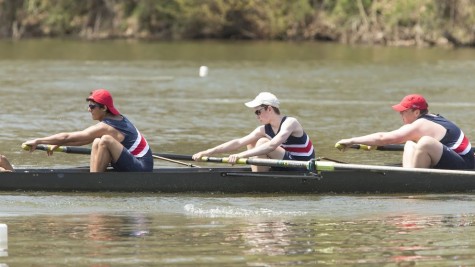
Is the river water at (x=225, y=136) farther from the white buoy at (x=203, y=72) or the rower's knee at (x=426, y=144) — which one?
the rower's knee at (x=426, y=144)

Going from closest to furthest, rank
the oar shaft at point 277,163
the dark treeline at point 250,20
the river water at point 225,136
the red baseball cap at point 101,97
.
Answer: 1. the river water at point 225,136
2. the red baseball cap at point 101,97
3. the oar shaft at point 277,163
4. the dark treeline at point 250,20

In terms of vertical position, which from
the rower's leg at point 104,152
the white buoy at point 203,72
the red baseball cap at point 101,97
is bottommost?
the rower's leg at point 104,152

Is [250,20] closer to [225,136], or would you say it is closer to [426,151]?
[225,136]

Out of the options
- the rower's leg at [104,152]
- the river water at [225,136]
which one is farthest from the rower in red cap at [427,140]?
the rower's leg at [104,152]

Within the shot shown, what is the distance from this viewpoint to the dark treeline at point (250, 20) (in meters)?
48.1

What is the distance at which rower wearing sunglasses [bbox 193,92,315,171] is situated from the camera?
43.5 ft

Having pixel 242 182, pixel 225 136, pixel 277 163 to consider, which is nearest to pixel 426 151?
pixel 277 163

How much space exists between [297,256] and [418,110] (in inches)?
169

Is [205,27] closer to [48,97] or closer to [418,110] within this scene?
[48,97]

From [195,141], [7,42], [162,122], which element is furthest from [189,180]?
[7,42]

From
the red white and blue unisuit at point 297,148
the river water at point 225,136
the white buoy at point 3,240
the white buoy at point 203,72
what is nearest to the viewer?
the white buoy at point 3,240

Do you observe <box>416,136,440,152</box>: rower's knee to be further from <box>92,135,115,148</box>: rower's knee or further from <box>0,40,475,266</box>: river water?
<box>92,135,115,148</box>: rower's knee

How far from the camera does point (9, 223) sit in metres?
11.3

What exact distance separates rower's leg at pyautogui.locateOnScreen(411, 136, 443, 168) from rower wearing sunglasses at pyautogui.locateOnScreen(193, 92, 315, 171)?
4.11ft
